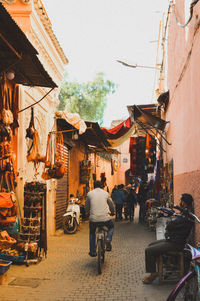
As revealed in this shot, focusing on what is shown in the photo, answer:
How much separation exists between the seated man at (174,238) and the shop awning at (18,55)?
332 centimetres

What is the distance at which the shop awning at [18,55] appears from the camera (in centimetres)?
455

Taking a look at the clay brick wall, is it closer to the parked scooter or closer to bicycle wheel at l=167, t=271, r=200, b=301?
bicycle wheel at l=167, t=271, r=200, b=301

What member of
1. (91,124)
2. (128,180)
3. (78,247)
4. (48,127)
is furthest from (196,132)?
(128,180)

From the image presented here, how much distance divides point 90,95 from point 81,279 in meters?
26.2

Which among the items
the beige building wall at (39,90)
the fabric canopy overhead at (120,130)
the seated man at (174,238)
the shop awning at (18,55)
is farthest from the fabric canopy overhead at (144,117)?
the seated man at (174,238)

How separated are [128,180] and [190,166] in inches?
1629

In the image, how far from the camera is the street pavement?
4.76m

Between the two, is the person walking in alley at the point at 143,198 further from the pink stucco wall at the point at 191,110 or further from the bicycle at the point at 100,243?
the bicycle at the point at 100,243

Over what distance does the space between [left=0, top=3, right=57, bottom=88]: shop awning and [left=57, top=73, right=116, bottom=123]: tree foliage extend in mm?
24111

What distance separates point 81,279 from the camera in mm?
5680

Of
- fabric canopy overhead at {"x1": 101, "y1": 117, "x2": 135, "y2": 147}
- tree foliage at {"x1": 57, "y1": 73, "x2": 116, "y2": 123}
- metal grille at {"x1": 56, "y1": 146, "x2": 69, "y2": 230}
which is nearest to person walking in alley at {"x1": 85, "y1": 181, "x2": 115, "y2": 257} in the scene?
metal grille at {"x1": 56, "y1": 146, "x2": 69, "y2": 230}

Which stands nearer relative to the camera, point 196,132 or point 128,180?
point 196,132

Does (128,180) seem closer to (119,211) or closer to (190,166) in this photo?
(119,211)

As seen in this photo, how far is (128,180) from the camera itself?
47.1 meters
